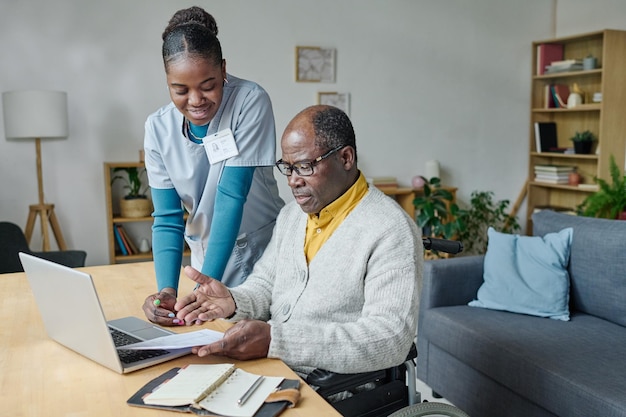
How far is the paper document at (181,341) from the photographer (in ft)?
4.59

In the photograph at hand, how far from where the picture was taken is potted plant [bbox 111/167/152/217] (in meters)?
4.33

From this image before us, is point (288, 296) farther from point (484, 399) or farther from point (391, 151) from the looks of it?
point (391, 151)

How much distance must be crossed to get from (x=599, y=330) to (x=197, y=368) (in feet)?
6.27

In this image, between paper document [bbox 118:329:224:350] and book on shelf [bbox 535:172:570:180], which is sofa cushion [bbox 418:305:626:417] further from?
book on shelf [bbox 535:172:570:180]

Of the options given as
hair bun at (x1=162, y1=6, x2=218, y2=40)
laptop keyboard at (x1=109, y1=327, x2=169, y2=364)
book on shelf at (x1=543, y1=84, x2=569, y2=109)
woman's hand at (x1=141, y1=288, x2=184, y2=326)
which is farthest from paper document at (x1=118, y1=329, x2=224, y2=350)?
book on shelf at (x1=543, y1=84, x2=569, y2=109)

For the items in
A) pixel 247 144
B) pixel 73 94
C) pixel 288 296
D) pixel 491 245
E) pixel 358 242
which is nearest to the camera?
pixel 358 242

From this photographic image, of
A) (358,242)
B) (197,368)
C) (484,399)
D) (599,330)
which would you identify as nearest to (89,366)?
(197,368)

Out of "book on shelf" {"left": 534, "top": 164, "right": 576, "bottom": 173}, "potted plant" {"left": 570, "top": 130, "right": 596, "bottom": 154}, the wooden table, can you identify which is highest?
"potted plant" {"left": 570, "top": 130, "right": 596, "bottom": 154}

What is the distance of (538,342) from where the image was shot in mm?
2482

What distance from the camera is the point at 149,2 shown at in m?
4.42

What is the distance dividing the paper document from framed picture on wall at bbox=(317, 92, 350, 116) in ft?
12.0

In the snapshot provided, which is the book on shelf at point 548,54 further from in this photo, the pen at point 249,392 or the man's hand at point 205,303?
the pen at point 249,392

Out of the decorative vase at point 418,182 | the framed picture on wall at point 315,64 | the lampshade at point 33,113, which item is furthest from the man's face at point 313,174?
the decorative vase at point 418,182

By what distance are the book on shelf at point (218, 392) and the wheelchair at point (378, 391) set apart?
16 cm
